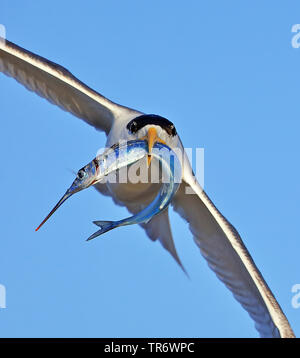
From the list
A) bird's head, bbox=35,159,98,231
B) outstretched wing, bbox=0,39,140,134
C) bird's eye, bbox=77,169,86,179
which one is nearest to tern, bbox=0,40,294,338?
outstretched wing, bbox=0,39,140,134

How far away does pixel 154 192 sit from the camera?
828 centimetres

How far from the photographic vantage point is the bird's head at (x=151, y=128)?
297 inches

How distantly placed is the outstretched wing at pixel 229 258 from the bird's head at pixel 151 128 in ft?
1.52

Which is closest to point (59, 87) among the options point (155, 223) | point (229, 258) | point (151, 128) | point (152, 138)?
point (151, 128)

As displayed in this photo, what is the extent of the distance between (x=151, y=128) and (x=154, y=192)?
3.19ft

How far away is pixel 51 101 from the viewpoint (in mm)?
8203

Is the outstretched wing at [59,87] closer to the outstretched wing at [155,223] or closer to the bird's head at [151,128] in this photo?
the bird's head at [151,128]

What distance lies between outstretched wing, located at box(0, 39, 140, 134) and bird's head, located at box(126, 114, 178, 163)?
397mm

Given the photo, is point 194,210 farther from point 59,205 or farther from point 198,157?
point 59,205

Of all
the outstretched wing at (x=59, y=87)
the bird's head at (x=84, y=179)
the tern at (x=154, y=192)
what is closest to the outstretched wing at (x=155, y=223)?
the tern at (x=154, y=192)

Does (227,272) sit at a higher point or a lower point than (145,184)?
lower

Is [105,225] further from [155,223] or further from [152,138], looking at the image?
[155,223]
